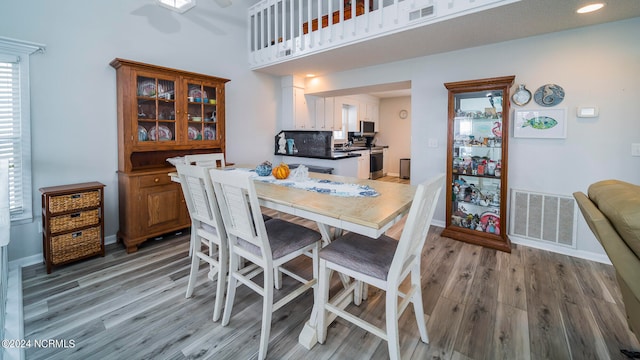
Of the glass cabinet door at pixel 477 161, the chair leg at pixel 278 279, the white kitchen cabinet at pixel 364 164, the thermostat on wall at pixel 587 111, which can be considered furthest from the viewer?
the white kitchen cabinet at pixel 364 164

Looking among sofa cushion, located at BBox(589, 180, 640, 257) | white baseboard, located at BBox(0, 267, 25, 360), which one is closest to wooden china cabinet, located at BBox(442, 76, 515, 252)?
sofa cushion, located at BBox(589, 180, 640, 257)

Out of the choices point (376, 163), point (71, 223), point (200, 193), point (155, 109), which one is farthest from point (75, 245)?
point (376, 163)

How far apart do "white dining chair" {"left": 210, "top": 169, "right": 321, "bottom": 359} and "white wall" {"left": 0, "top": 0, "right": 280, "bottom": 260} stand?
87.2 inches

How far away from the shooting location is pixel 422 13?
8.77 feet

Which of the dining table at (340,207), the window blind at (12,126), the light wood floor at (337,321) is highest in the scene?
the window blind at (12,126)

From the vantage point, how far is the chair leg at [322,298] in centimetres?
159

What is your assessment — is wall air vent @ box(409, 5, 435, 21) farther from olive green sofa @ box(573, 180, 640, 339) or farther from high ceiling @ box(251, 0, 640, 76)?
olive green sofa @ box(573, 180, 640, 339)

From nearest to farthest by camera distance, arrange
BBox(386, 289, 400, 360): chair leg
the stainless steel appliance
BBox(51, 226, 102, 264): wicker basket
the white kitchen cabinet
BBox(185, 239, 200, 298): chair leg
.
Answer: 1. BBox(386, 289, 400, 360): chair leg
2. BBox(185, 239, 200, 298): chair leg
3. BBox(51, 226, 102, 264): wicker basket
4. the white kitchen cabinet
5. the stainless steel appliance

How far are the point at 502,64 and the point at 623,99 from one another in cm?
109

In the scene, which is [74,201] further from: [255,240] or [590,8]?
[590,8]

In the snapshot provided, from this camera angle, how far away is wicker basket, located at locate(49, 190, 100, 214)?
242 cm

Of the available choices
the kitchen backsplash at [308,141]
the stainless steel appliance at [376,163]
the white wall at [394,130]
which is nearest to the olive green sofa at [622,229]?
the kitchen backsplash at [308,141]

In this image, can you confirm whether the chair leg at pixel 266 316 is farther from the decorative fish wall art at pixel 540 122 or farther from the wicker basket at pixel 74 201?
the decorative fish wall art at pixel 540 122

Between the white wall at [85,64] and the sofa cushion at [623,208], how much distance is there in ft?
13.1
